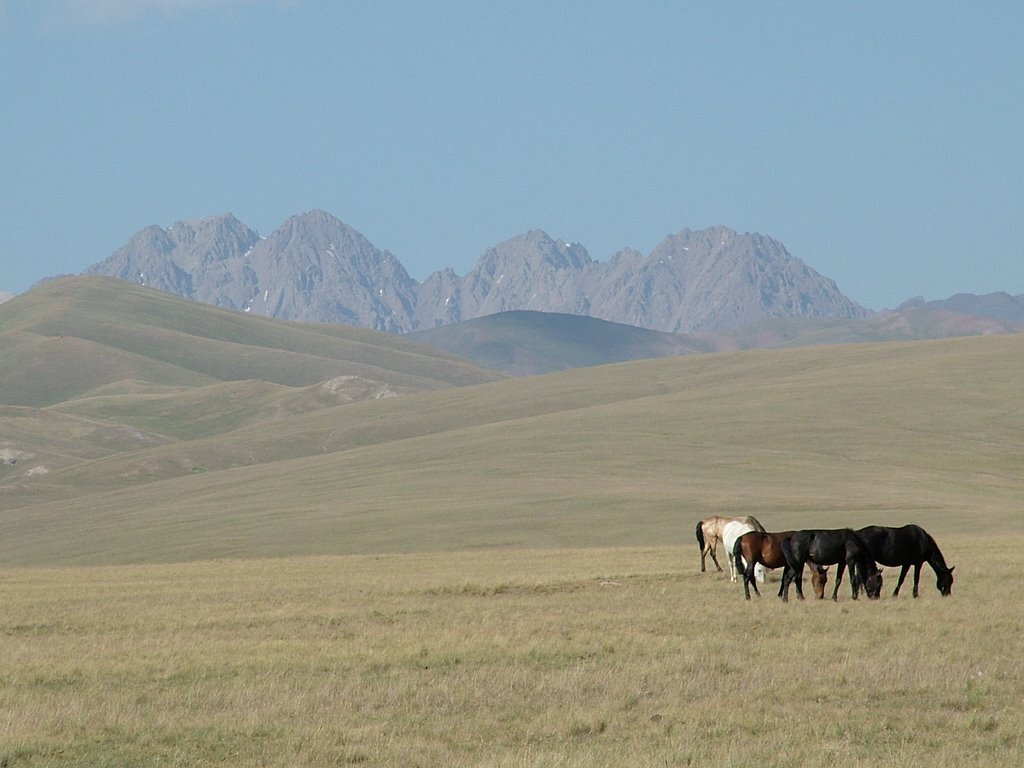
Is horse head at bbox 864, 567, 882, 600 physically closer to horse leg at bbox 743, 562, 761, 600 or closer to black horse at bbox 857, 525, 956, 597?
black horse at bbox 857, 525, 956, 597

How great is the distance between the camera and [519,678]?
1549cm

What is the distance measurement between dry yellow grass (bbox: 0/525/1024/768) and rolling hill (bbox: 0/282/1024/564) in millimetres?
23441

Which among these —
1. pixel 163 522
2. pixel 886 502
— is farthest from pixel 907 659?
pixel 163 522

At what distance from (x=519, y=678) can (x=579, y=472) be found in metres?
61.8

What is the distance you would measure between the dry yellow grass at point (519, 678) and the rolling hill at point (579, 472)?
76.9ft

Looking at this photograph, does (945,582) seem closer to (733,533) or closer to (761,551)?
(761,551)

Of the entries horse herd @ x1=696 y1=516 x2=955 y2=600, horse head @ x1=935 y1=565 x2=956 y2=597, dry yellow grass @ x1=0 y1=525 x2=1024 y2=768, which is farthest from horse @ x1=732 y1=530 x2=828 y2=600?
horse head @ x1=935 y1=565 x2=956 y2=597

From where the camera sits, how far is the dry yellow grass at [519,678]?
12242 mm

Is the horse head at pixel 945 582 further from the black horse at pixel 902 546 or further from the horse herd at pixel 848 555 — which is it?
the black horse at pixel 902 546

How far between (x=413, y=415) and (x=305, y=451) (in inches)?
665

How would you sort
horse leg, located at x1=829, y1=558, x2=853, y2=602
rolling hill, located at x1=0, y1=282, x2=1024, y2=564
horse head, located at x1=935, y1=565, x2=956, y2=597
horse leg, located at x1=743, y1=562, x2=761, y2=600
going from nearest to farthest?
horse leg, located at x1=829, y1=558, x2=853, y2=602, horse head, located at x1=935, y1=565, x2=956, y2=597, horse leg, located at x1=743, y1=562, x2=761, y2=600, rolling hill, located at x1=0, y1=282, x2=1024, y2=564

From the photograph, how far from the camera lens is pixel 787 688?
48.1ft

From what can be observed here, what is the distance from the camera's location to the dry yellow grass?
1224 cm

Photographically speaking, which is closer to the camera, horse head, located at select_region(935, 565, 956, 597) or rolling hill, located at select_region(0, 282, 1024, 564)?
horse head, located at select_region(935, 565, 956, 597)
